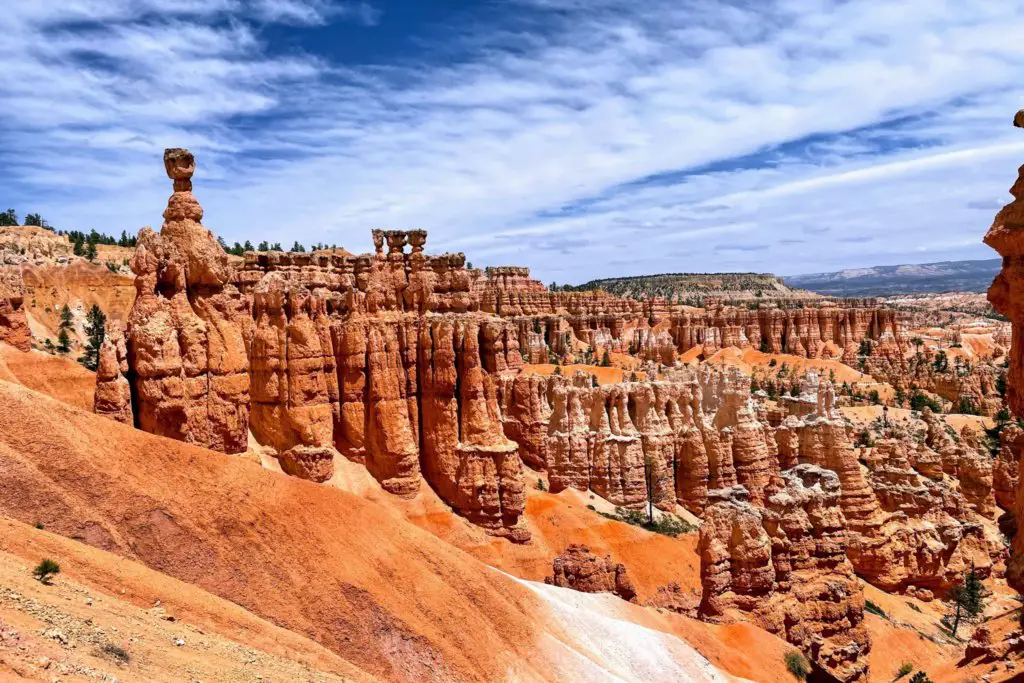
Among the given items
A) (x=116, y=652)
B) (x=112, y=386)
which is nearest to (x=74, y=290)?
(x=112, y=386)

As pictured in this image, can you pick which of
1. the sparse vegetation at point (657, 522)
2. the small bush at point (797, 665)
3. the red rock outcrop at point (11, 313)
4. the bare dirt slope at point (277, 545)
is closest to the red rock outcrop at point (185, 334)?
the bare dirt slope at point (277, 545)

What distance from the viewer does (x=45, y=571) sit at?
13.7 meters

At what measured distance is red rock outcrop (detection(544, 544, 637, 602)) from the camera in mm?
29172

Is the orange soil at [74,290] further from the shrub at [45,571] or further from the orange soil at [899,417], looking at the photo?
the orange soil at [899,417]

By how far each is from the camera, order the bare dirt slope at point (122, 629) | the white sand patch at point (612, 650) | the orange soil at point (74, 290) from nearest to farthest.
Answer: the bare dirt slope at point (122, 629), the white sand patch at point (612, 650), the orange soil at point (74, 290)

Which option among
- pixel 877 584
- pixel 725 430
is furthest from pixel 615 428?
pixel 877 584

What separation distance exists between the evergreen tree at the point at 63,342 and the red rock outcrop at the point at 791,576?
141 ft

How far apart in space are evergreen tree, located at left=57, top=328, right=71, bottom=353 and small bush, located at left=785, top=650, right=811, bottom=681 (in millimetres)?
45811

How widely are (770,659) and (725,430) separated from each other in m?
19.2

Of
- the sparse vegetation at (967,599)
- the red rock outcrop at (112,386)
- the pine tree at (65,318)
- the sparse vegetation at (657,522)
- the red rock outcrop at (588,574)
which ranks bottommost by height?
the sparse vegetation at (967,599)

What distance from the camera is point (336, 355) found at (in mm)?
33719

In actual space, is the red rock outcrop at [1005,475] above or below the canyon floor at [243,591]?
below

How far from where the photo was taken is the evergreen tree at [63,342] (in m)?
50.6

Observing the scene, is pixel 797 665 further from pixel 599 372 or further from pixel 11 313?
pixel 599 372
